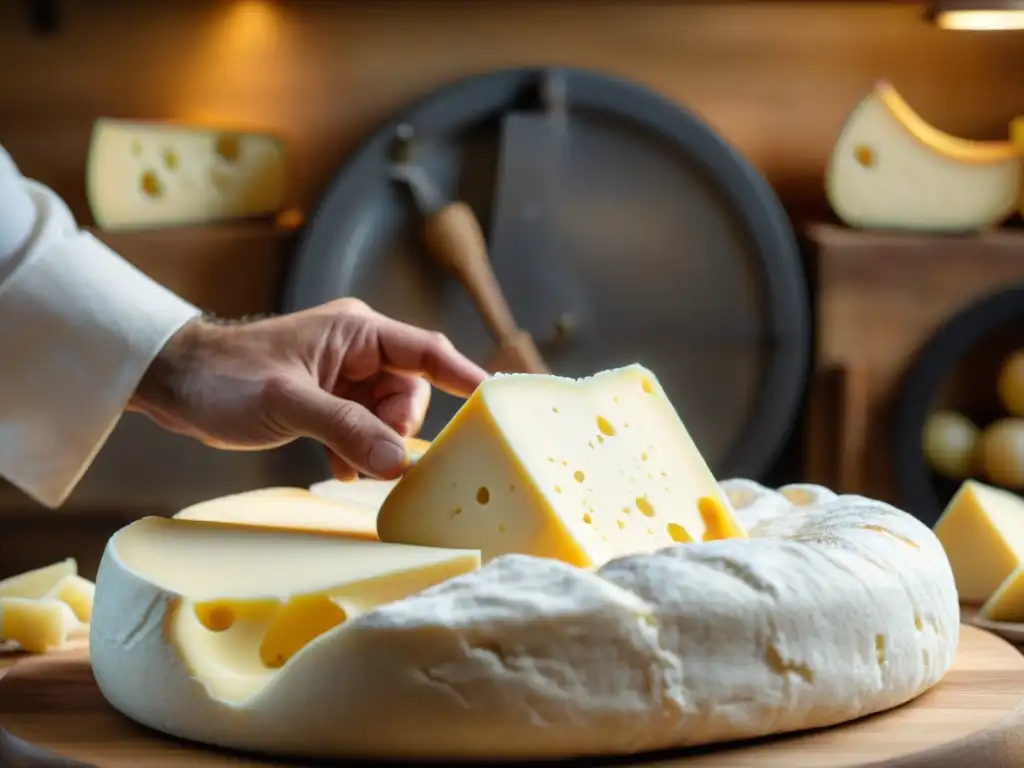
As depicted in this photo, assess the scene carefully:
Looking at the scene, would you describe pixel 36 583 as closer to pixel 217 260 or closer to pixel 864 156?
pixel 217 260

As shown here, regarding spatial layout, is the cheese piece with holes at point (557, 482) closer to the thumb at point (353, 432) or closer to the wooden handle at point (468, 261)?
the thumb at point (353, 432)

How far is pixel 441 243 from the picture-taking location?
204 cm

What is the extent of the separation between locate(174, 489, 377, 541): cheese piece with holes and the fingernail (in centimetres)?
5

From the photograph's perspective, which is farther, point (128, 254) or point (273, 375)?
point (128, 254)

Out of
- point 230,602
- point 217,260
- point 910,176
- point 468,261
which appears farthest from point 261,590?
point 910,176

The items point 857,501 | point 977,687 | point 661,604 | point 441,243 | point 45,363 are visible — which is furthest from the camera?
→ point 441,243

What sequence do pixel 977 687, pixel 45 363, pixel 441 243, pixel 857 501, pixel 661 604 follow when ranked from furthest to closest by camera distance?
pixel 441 243 < pixel 45 363 < pixel 857 501 < pixel 977 687 < pixel 661 604

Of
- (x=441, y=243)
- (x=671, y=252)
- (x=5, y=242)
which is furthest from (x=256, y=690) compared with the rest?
(x=671, y=252)

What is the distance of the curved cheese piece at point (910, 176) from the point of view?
207cm

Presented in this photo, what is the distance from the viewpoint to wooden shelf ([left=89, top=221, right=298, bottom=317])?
2131mm

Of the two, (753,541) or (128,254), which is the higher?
(753,541)

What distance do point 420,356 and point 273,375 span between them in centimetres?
A: 17

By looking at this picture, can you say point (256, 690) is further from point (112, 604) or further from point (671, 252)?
point (671, 252)

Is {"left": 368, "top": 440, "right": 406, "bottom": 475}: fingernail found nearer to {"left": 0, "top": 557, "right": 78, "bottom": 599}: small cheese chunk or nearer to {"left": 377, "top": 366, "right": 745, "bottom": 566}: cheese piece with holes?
{"left": 377, "top": 366, "right": 745, "bottom": 566}: cheese piece with holes
